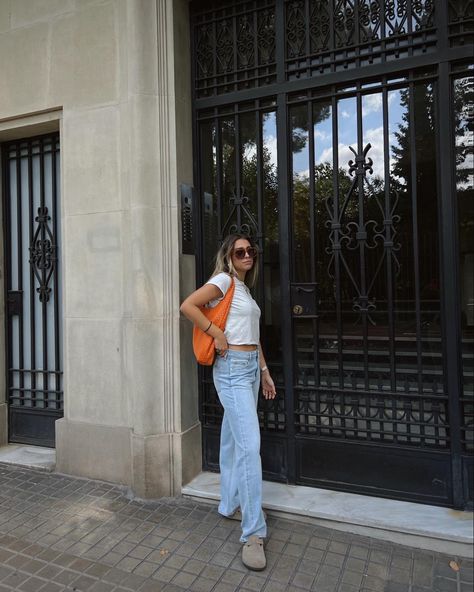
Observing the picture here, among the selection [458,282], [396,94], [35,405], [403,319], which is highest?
[396,94]

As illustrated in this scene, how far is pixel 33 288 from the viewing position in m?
4.96

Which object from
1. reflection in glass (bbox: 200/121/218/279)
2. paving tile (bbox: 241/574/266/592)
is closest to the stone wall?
reflection in glass (bbox: 200/121/218/279)

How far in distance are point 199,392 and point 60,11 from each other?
3.83 m

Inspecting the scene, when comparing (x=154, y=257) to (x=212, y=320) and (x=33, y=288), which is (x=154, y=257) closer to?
(x=212, y=320)

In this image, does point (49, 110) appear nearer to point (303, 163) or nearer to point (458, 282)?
point (303, 163)

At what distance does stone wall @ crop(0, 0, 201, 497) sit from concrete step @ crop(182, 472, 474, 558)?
0.73m

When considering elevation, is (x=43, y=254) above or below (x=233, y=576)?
above

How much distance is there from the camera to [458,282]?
3.39 meters

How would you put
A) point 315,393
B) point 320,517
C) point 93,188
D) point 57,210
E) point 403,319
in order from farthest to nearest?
point 57,210, point 93,188, point 315,393, point 403,319, point 320,517

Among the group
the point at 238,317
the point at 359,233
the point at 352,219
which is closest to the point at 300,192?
the point at 352,219

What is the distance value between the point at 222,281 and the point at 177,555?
6.09 feet

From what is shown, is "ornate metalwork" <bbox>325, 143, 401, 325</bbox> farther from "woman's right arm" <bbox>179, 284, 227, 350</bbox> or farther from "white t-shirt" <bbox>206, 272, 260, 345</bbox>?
"woman's right arm" <bbox>179, 284, 227, 350</bbox>

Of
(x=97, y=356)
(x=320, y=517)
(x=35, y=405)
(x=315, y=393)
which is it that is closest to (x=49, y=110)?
(x=97, y=356)

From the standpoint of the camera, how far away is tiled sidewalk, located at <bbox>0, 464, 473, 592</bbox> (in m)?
Result: 2.71
